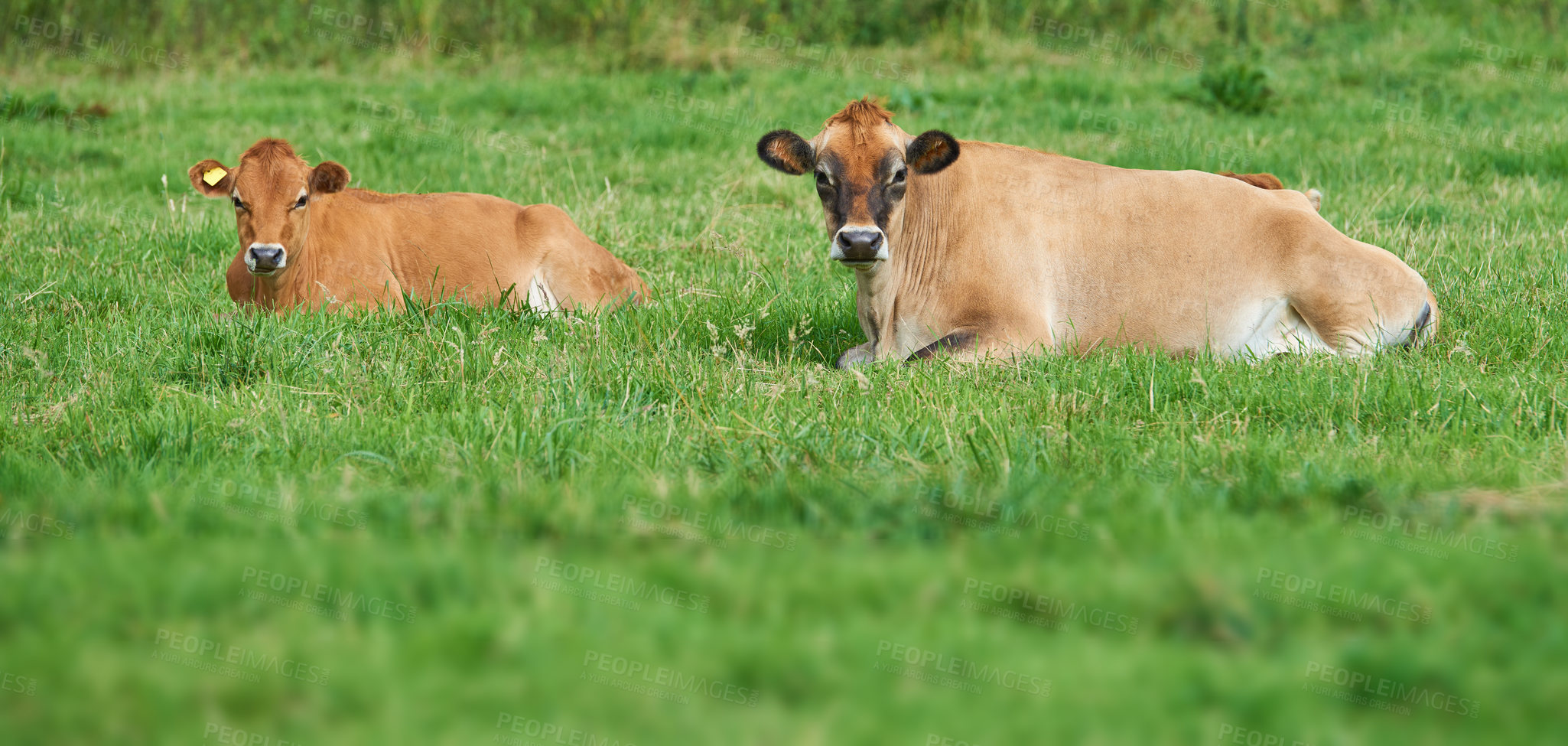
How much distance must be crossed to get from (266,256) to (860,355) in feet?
11.1

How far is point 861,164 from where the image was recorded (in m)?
6.44

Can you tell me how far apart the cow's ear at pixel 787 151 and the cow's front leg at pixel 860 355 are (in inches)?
40.0

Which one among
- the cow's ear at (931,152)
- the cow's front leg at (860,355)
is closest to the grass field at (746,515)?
the cow's front leg at (860,355)

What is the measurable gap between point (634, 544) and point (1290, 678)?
1.60 m

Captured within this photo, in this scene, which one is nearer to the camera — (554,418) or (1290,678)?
(1290,678)

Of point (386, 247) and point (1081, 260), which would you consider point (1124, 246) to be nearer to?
point (1081, 260)

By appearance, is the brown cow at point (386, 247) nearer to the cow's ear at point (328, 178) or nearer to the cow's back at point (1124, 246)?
the cow's ear at point (328, 178)

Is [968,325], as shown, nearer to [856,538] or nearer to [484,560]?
[856,538]

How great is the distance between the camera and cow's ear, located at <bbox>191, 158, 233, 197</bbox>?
25.6ft

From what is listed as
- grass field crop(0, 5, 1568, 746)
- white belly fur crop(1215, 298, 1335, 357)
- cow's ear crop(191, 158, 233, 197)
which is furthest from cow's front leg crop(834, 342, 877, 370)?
cow's ear crop(191, 158, 233, 197)

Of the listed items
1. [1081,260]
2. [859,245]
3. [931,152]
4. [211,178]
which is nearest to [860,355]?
[859,245]

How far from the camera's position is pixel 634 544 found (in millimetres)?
3281

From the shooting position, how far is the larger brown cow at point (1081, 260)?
21.6 ft

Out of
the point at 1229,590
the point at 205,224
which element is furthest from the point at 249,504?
the point at 205,224
